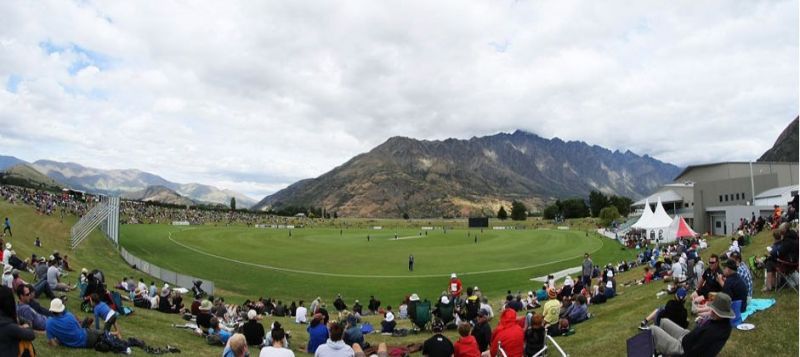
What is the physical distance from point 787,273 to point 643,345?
24.7 feet

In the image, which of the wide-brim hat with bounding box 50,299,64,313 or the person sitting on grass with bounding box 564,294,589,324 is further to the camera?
the person sitting on grass with bounding box 564,294,589,324

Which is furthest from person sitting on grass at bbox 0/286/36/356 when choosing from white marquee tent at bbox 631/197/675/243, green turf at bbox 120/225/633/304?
white marquee tent at bbox 631/197/675/243

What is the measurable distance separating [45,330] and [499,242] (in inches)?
2526

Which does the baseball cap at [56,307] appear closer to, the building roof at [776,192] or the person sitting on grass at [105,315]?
the person sitting on grass at [105,315]

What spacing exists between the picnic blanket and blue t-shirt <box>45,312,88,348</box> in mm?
15790

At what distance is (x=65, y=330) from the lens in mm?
10742

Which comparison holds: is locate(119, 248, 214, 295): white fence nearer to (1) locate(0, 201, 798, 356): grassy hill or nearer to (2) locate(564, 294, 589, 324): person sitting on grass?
(1) locate(0, 201, 798, 356): grassy hill

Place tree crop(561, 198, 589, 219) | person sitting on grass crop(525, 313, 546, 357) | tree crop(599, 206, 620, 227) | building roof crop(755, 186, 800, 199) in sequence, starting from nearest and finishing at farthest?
person sitting on grass crop(525, 313, 546, 357) → building roof crop(755, 186, 800, 199) → tree crop(599, 206, 620, 227) → tree crop(561, 198, 589, 219)

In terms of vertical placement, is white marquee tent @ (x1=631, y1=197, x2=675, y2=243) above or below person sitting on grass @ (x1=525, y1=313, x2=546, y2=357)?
above

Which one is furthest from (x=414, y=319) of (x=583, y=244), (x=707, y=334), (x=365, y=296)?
(x=583, y=244)

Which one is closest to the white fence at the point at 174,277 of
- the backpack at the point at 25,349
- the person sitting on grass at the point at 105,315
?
the person sitting on grass at the point at 105,315

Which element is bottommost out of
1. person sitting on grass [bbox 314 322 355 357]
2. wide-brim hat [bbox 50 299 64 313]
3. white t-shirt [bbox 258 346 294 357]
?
person sitting on grass [bbox 314 322 355 357]

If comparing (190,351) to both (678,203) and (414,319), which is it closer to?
(414,319)

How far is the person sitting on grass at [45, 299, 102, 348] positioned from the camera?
10.7 meters
